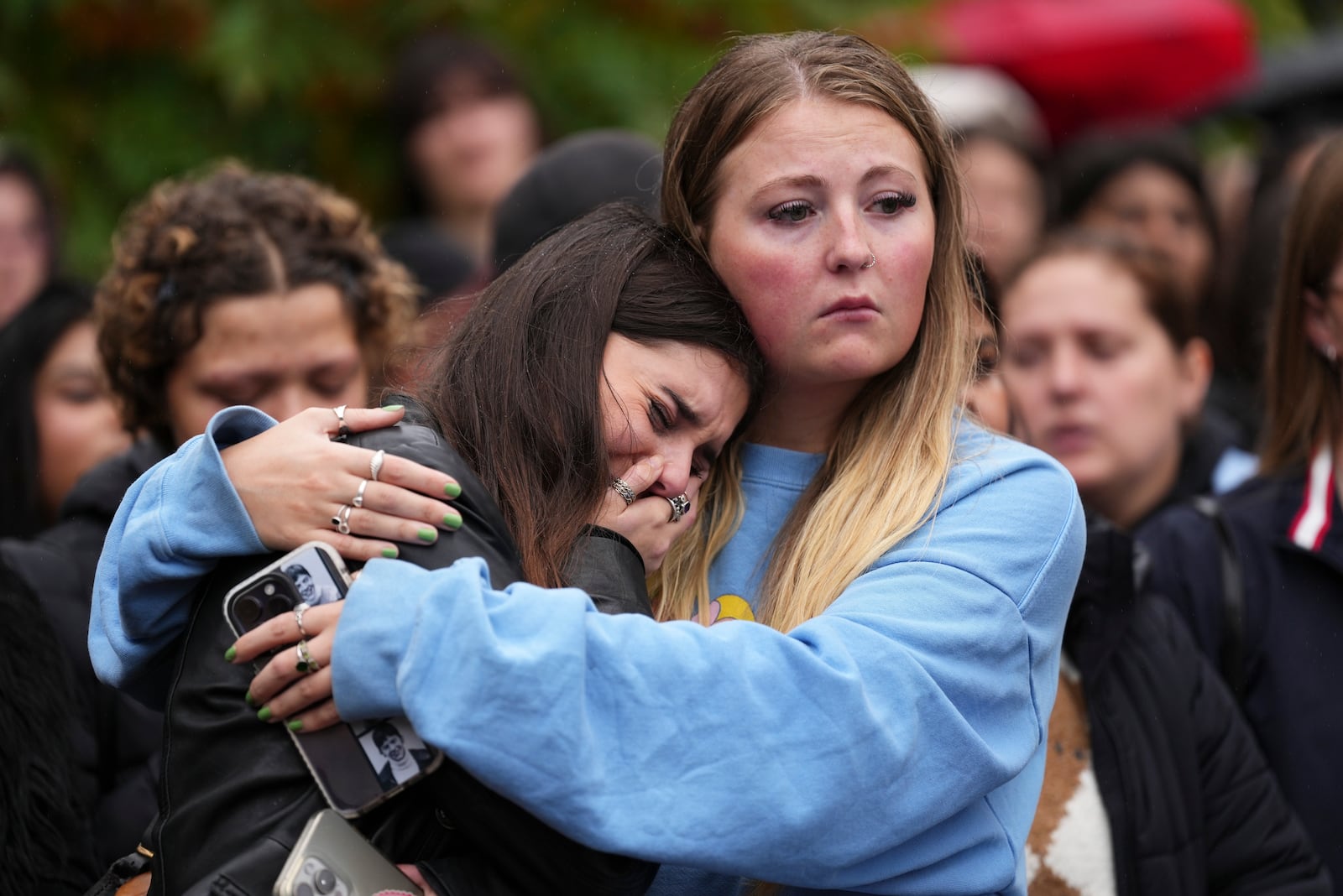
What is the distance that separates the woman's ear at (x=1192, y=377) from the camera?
4270 millimetres

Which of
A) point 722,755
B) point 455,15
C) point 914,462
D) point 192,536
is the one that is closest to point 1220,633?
point 914,462

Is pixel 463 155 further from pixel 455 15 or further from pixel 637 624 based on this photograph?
pixel 637 624

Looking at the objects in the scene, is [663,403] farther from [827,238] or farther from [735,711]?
[735,711]

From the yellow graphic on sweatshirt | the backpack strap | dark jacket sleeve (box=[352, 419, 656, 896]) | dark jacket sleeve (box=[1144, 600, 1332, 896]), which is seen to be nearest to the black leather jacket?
dark jacket sleeve (box=[352, 419, 656, 896])

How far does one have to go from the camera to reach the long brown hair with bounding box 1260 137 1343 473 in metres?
3.46

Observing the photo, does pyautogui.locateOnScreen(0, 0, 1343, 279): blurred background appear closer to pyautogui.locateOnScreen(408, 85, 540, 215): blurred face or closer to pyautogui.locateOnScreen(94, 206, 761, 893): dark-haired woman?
pyautogui.locateOnScreen(408, 85, 540, 215): blurred face

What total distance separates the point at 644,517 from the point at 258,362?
52.3 inches

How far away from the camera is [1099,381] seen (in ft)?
13.5

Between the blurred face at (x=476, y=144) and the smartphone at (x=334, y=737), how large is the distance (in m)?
3.80

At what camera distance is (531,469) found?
2297 mm

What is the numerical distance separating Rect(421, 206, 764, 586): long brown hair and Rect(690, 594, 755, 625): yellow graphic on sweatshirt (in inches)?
13.9

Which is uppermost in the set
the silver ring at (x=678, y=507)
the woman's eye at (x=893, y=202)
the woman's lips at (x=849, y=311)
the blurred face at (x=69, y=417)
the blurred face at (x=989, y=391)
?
the woman's eye at (x=893, y=202)

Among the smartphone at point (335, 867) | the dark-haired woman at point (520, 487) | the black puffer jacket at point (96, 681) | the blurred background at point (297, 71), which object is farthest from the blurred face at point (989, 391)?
the blurred background at point (297, 71)

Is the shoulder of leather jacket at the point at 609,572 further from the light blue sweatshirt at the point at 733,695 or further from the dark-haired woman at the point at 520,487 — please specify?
the light blue sweatshirt at the point at 733,695
